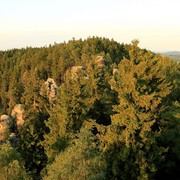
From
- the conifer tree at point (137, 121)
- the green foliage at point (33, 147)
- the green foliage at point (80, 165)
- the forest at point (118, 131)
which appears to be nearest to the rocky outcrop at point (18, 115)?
the green foliage at point (33, 147)

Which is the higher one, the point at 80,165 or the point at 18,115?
the point at 80,165

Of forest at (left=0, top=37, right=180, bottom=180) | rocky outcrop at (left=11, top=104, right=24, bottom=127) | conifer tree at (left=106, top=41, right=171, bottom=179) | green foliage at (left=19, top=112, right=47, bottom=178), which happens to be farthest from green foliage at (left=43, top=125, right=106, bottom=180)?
rocky outcrop at (left=11, top=104, right=24, bottom=127)

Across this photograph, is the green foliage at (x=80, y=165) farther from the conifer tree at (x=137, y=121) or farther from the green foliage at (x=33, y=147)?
the green foliage at (x=33, y=147)

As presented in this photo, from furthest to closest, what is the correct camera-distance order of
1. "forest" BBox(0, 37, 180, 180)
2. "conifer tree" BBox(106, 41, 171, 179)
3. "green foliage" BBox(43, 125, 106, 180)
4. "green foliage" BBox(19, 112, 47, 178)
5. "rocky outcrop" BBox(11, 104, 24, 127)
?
1. "rocky outcrop" BBox(11, 104, 24, 127)
2. "green foliage" BBox(19, 112, 47, 178)
3. "conifer tree" BBox(106, 41, 171, 179)
4. "forest" BBox(0, 37, 180, 180)
5. "green foliage" BBox(43, 125, 106, 180)

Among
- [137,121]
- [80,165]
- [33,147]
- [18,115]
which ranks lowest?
[18,115]

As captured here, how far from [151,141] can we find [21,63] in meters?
145

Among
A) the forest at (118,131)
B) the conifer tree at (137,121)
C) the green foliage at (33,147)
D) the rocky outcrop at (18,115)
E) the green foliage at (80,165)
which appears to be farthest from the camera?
the rocky outcrop at (18,115)

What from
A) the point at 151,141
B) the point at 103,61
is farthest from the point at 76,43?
the point at 151,141

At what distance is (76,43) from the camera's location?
177m

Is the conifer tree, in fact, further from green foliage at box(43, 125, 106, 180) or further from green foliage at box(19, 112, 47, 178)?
green foliage at box(19, 112, 47, 178)

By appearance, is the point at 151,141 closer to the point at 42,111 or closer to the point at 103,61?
the point at 42,111

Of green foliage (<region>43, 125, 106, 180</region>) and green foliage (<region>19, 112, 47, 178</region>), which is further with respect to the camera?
green foliage (<region>19, 112, 47, 178</region>)

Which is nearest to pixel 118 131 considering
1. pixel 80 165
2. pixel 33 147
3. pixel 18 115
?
Result: pixel 80 165

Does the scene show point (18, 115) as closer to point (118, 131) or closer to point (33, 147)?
point (33, 147)
